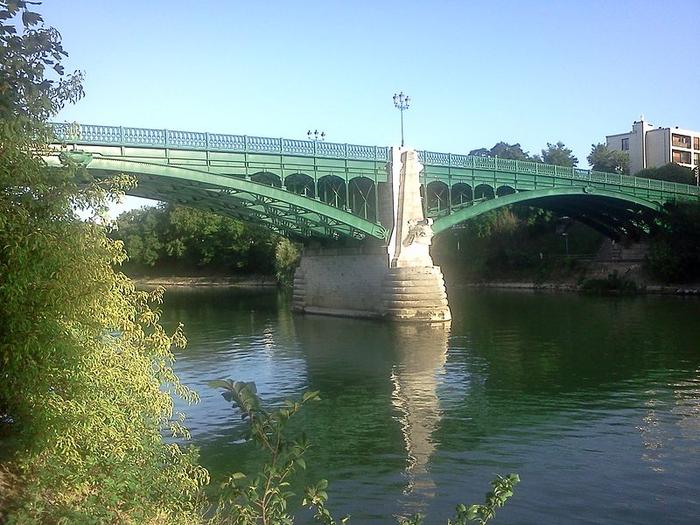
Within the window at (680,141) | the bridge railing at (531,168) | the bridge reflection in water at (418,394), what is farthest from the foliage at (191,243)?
the bridge reflection in water at (418,394)

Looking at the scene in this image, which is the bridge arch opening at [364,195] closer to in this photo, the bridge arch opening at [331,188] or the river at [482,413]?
the bridge arch opening at [331,188]

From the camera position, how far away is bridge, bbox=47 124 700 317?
27.5 meters

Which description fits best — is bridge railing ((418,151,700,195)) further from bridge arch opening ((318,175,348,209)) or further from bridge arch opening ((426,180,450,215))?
bridge arch opening ((318,175,348,209))

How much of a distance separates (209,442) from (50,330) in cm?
795

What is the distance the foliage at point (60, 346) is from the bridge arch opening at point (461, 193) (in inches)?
1391

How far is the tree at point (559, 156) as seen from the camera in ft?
290

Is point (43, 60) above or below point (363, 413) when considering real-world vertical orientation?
above

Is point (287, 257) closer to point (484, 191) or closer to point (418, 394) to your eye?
point (484, 191)

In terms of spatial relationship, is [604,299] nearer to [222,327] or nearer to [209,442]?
[222,327]

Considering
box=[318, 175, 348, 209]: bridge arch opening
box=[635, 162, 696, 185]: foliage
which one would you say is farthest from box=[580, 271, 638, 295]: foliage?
box=[318, 175, 348, 209]: bridge arch opening

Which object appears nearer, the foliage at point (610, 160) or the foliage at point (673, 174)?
the foliage at point (673, 174)

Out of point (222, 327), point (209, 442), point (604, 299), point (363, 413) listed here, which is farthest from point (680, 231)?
point (209, 442)

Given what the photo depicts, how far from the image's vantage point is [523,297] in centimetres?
5350

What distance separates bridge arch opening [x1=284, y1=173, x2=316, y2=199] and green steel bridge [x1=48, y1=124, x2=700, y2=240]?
58mm
